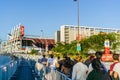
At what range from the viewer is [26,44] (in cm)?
18600

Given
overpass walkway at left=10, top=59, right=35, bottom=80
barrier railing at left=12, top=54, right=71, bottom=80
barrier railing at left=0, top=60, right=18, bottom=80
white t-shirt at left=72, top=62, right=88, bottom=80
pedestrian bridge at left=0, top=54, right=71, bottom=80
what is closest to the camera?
white t-shirt at left=72, top=62, right=88, bottom=80

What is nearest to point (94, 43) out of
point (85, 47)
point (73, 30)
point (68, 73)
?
point (85, 47)

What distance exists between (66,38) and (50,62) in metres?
169

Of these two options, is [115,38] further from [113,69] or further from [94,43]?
[113,69]

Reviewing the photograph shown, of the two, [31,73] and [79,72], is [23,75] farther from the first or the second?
[79,72]

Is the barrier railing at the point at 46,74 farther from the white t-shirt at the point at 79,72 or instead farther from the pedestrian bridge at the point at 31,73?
the white t-shirt at the point at 79,72

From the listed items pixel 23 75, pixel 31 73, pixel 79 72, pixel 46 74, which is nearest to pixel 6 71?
pixel 46 74

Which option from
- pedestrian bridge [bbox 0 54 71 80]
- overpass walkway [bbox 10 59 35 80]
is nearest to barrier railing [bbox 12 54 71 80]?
pedestrian bridge [bbox 0 54 71 80]

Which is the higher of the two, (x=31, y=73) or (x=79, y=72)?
(x=79, y=72)

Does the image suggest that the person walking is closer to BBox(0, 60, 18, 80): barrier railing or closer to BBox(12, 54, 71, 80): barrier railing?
BBox(12, 54, 71, 80): barrier railing

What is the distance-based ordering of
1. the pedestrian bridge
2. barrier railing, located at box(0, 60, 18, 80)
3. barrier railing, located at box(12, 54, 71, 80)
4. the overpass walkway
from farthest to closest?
1. the overpass walkway
2. barrier railing, located at box(0, 60, 18, 80)
3. the pedestrian bridge
4. barrier railing, located at box(12, 54, 71, 80)

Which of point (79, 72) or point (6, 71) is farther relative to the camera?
point (6, 71)

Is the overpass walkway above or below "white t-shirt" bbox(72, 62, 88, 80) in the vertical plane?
below

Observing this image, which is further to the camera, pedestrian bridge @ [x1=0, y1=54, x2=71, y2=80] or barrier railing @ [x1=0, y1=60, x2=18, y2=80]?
barrier railing @ [x1=0, y1=60, x2=18, y2=80]
